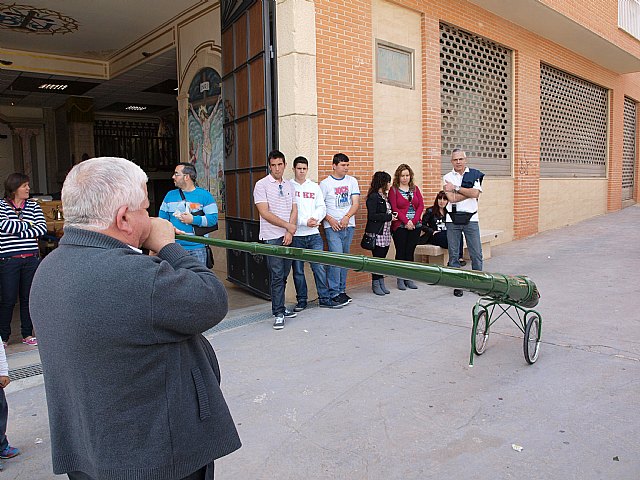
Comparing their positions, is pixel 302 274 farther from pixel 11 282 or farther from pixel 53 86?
pixel 53 86

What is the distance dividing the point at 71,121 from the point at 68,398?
655 inches

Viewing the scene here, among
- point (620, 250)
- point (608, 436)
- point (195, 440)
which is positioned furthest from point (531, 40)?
point (195, 440)

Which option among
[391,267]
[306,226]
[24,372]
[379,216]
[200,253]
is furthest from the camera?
[379,216]

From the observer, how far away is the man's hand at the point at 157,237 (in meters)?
1.87

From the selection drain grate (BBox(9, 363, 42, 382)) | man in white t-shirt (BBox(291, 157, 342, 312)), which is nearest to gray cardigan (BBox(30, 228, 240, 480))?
drain grate (BBox(9, 363, 42, 382))

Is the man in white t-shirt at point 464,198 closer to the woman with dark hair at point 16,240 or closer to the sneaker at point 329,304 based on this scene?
the sneaker at point 329,304

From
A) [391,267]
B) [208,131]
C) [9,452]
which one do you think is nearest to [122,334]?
[391,267]

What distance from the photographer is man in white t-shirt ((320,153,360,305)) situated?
23.0ft

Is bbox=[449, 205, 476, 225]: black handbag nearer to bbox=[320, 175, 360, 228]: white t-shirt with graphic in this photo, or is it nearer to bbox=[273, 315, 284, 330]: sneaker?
bbox=[320, 175, 360, 228]: white t-shirt with graphic

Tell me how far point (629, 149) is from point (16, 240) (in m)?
19.2

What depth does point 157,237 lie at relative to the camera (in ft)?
6.16

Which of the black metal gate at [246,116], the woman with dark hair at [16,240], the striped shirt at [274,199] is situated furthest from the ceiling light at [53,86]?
the striped shirt at [274,199]

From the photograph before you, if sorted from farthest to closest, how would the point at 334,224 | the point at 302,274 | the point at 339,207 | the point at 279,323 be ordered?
the point at 339,207 → the point at 334,224 → the point at 302,274 → the point at 279,323

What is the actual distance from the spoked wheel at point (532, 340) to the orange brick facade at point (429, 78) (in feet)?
11.5
